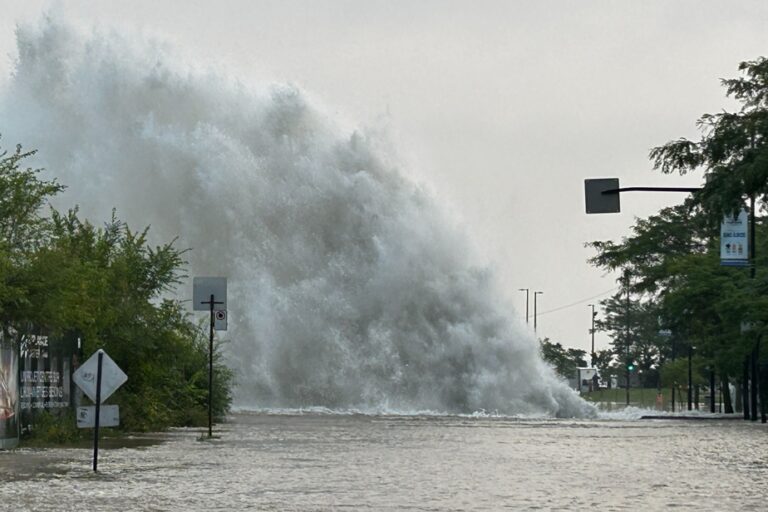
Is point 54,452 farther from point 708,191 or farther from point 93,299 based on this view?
point 708,191

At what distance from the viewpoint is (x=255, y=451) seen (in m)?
31.0

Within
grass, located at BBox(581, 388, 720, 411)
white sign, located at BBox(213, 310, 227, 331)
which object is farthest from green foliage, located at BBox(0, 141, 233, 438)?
grass, located at BBox(581, 388, 720, 411)

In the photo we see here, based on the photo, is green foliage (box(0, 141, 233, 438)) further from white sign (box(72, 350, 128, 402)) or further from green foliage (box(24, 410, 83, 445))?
white sign (box(72, 350, 128, 402))

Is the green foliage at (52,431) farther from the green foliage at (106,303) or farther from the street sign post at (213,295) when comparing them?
the street sign post at (213,295)

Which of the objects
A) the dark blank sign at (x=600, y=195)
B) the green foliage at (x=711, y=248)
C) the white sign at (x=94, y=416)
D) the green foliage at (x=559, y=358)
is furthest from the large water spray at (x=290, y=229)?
the green foliage at (x=559, y=358)

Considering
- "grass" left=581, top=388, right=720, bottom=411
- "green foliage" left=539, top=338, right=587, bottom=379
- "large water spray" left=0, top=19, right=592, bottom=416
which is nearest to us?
"large water spray" left=0, top=19, right=592, bottom=416

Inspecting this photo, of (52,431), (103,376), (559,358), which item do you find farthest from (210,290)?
(559,358)

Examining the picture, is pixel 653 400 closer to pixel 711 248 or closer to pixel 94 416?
pixel 711 248

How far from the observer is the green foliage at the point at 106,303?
31844 mm

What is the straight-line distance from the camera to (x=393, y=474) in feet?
79.2

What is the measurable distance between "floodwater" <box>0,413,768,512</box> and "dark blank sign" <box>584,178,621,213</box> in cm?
501

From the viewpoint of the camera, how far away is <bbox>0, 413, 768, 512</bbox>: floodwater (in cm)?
1908

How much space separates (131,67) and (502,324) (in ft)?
68.4

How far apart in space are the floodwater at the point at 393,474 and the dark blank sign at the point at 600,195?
5.01 metres
